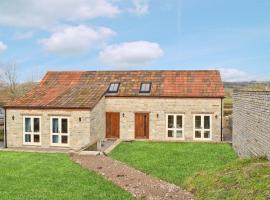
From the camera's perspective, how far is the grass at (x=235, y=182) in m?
8.61

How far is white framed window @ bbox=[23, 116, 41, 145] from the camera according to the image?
20859 millimetres

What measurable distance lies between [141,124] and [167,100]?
9.06 ft

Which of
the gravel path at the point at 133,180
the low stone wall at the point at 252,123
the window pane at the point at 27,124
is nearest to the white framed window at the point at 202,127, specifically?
the low stone wall at the point at 252,123

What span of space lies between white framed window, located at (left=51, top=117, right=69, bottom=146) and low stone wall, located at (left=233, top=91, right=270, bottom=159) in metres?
10.8

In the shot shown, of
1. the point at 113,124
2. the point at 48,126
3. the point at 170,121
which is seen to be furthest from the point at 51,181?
the point at 170,121

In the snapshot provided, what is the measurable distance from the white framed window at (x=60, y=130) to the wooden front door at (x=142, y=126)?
5839 mm

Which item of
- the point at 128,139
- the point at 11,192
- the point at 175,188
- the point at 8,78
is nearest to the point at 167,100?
the point at 128,139

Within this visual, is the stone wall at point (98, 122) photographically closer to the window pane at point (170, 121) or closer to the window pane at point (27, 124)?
the window pane at point (27, 124)

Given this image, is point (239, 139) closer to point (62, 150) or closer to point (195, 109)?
point (195, 109)

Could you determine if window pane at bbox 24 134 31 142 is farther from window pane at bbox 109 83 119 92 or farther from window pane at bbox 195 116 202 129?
window pane at bbox 195 116 202 129

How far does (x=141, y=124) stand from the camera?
23.8 metres

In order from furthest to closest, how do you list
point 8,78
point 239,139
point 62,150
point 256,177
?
1. point 8,78
2. point 62,150
3. point 239,139
4. point 256,177

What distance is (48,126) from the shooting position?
2062cm

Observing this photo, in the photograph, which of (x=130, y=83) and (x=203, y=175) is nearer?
(x=203, y=175)
